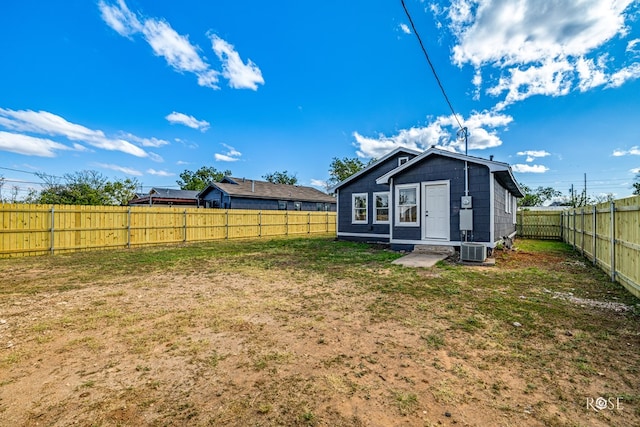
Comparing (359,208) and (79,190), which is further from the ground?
(79,190)

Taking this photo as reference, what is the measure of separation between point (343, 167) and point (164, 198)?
23160 millimetres

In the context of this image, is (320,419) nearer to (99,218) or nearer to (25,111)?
(99,218)

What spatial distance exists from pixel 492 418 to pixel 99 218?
13329 millimetres

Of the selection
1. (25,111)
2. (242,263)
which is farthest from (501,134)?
(25,111)

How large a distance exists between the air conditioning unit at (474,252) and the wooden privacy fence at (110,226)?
39.2 feet

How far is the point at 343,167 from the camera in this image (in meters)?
39.8

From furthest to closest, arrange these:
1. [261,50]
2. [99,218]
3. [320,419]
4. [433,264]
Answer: [261,50] → [99,218] → [433,264] → [320,419]

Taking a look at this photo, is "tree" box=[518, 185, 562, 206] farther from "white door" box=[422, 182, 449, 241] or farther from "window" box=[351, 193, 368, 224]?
"white door" box=[422, 182, 449, 241]

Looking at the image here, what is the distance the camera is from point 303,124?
2098 centimetres

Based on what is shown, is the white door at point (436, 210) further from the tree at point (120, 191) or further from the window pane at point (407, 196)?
Result: the tree at point (120, 191)

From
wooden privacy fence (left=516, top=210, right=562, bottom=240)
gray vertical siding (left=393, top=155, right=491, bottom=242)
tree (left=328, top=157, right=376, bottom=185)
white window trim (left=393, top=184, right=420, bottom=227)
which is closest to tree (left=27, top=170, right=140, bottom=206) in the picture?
white window trim (left=393, top=184, right=420, bottom=227)

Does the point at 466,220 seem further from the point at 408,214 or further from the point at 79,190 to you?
the point at 79,190

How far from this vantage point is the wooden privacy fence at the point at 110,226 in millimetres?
9070

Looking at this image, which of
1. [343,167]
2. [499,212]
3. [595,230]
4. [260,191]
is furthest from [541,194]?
[595,230]
